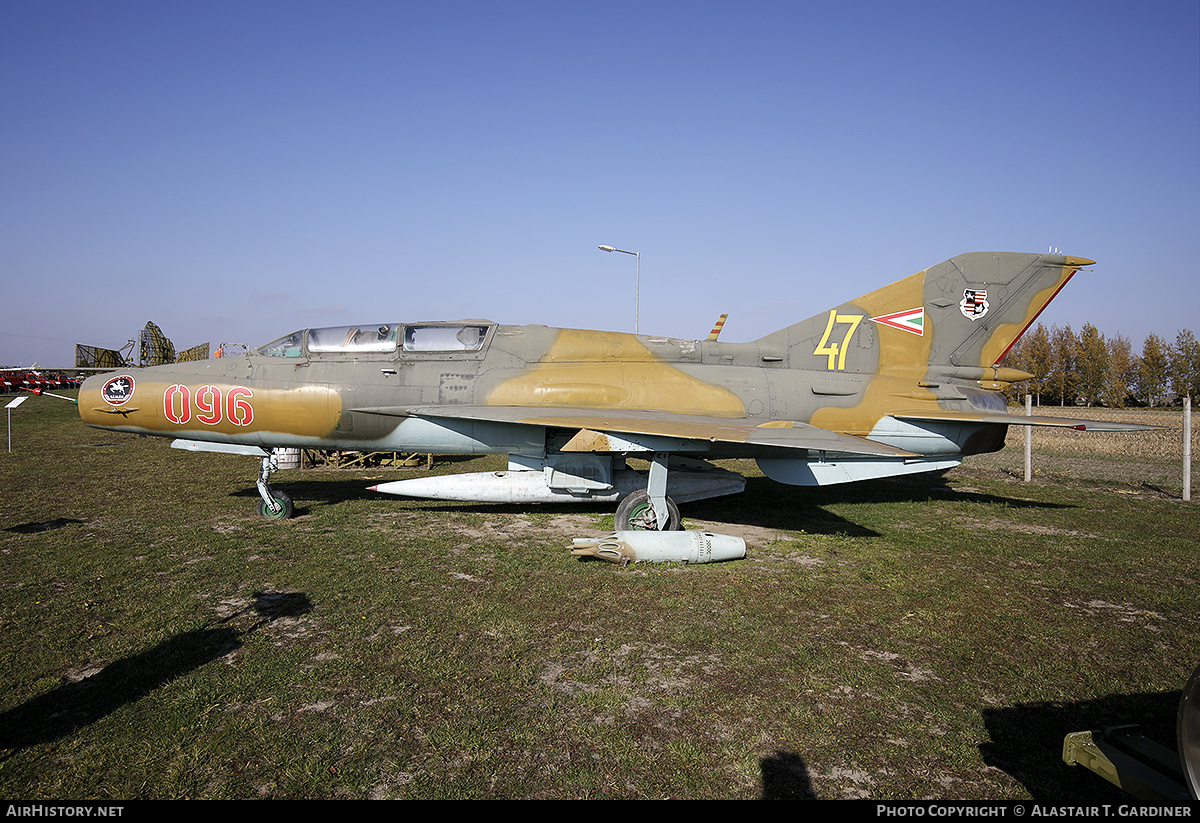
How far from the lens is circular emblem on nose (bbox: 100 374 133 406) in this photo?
972 centimetres

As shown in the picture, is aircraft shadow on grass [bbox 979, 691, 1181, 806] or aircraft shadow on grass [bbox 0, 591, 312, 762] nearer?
aircraft shadow on grass [bbox 979, 691, 1181, 806]

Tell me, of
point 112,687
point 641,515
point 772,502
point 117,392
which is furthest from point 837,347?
point 117,392

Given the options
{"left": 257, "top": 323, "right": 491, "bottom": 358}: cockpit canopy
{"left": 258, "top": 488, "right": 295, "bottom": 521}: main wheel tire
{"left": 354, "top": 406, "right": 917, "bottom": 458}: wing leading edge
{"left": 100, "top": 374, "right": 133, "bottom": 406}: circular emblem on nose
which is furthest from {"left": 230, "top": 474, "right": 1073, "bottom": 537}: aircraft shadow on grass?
{"left": 100, "top": 374, "right": 133, "bottom": 406}: circular emblem on nose

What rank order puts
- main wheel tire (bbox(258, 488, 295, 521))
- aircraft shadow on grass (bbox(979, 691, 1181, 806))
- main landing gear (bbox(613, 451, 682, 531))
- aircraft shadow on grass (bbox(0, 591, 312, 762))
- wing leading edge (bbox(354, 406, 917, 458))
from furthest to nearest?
main wheel tire (bbox(258, 488, 295, 521)), main landing gear (bbox(613, 451, 682, 531)), wing leading edge (bbox(354, 406, 917, 458)), aircraft shadow on grass (bbox(0, 591, 312, 762)), aircraft shadow on grass (bbox(979, 691, 1181, 806))

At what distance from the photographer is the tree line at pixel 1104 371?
61.2 m

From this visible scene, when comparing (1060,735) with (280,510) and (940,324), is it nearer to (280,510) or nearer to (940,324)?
(940,324)

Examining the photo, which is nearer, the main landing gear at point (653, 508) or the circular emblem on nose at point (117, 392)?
the main landing gear at point (653, 508)

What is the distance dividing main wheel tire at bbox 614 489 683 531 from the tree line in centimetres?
6488

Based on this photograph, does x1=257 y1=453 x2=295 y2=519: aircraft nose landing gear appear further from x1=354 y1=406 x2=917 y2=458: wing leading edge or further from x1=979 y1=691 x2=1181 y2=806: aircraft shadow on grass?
x1=979 y1=691 x2=1181 y2=806: aircraft shadow on grass

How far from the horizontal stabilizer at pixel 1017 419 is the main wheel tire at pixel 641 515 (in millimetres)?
4177

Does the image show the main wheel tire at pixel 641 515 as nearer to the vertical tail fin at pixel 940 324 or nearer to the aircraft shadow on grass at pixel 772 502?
the aircraft shadow on grass at pixel 772 502

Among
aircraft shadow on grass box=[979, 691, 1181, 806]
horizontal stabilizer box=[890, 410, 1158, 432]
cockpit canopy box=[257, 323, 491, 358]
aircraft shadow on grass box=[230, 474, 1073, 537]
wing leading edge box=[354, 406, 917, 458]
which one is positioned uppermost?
cockpit canopy box=[257, 323, 491, 358]

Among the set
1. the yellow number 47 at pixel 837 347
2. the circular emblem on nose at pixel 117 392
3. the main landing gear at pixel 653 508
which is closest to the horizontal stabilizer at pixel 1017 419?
the yellow number 47 at pixel 837 347

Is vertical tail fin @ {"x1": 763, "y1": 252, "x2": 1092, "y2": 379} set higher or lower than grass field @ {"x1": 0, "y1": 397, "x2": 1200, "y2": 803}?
higher
